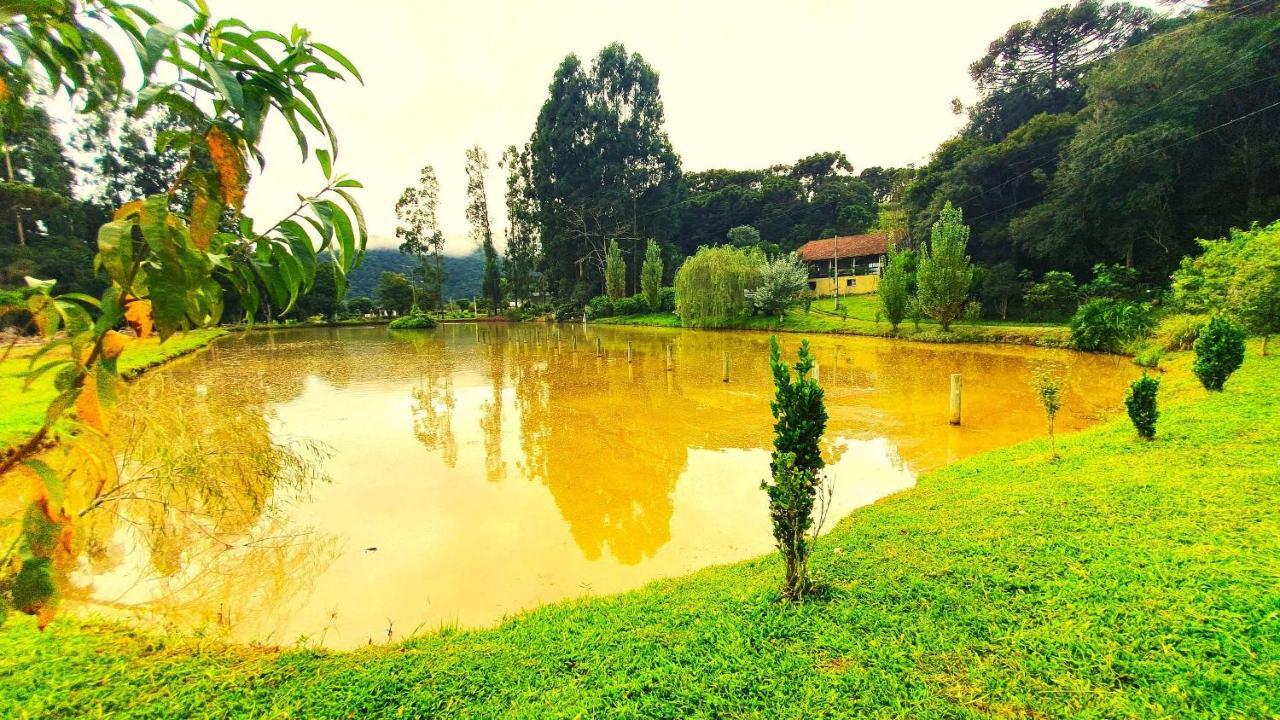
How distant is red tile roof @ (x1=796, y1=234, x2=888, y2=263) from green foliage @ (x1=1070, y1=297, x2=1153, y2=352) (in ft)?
76.0

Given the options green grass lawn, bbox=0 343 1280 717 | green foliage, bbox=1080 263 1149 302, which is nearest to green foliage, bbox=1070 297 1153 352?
green foliage, bbox=1080 263 1149 302

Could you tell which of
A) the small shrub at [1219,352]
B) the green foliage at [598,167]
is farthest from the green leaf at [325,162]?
the green foliage at [598,167]

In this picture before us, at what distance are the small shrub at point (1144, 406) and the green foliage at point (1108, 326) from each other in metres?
14.6

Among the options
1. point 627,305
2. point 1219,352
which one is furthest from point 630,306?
point 1219,352

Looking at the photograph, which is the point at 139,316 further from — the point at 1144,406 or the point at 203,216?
the point at 1144,406

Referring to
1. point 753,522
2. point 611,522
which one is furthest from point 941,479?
point 611,522

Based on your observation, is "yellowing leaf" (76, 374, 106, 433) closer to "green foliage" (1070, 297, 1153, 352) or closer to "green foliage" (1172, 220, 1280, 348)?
"green foliage" (1172, 220, 1280, 348)

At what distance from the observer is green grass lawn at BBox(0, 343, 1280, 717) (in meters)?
3.08

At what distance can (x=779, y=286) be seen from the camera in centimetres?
3284

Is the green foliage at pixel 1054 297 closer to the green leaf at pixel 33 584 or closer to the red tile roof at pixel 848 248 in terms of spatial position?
the red tile roof at pixel 848 248

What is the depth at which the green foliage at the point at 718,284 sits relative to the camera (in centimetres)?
3375

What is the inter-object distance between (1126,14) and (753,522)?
48530mm

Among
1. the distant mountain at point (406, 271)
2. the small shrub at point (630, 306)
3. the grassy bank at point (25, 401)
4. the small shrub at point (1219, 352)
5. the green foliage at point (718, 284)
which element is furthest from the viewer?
the distant mountain at point (406, 271)

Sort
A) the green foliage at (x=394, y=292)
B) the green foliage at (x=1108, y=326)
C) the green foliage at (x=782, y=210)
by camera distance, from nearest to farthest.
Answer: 1. the green foliage at (x=1108, y=326)
2. the green foliage at (x=782, y=210)
3. the green foliage at (x=394, y=292)
